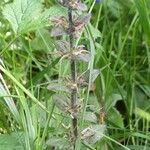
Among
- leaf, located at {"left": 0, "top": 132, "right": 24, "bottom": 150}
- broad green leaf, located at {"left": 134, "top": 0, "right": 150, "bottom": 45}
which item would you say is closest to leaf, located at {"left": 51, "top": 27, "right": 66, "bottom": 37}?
leaf, located at {"left": 0, "top": 132, "right": 24, "bottom": 150}

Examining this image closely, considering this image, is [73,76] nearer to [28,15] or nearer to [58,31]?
[58,31]

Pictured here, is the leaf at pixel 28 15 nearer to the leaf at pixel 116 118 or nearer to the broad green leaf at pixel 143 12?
the broad green leaf at pixel 143 12

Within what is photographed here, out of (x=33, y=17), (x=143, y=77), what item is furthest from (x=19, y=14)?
(x=143, y=77)

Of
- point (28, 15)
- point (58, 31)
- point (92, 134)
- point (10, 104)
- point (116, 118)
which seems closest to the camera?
point (58, 31)

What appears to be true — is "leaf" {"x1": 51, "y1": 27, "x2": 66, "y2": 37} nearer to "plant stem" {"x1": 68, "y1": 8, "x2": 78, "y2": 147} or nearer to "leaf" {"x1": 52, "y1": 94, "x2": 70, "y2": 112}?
"plant stem" {"x1": 68, "y1": 8, "x2": 78, "y2": 147}

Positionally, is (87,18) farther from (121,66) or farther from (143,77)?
(143,77)

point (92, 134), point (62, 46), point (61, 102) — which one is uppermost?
point (62, 46)

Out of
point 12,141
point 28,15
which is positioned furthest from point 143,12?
point 12,141
